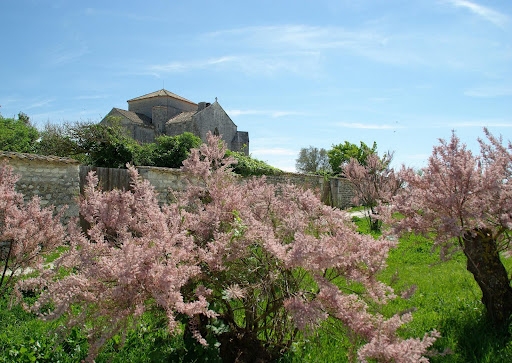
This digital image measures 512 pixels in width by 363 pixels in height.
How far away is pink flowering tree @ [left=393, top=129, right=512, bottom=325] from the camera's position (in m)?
3.10

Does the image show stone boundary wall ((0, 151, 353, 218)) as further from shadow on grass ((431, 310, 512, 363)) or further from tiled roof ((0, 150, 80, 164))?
shadow on grass ((431, 310, 512, 363))

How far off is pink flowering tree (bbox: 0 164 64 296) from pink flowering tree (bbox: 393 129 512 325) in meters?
3.42

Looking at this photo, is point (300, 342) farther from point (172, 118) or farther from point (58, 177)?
point (172, 118)

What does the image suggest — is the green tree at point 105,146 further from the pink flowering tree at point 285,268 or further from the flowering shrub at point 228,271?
the pink flowering tree at point 285,268

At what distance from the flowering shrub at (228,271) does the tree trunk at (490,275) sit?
6.19 feet

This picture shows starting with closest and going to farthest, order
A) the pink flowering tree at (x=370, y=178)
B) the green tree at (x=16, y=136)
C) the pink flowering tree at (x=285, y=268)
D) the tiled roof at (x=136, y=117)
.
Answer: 1. the pink flowering tree at (x=285, y=268)
2. the pink flowering tree at (x=370, y=178)
3. the green tree at (x=16, y=136)
4. the tiled roof at (x=136, y=117)

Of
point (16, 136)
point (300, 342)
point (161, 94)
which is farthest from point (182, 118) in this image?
point (300, 342)

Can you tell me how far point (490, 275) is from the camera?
3775mm

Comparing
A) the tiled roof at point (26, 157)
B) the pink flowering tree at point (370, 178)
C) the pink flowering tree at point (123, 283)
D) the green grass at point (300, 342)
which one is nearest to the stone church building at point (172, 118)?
the pink flowering tree at point (370, 178)

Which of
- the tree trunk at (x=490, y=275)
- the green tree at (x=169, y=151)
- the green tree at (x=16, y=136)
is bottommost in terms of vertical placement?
the tree trunk at (x=490, y=275)

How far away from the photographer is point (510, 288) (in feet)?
12.5

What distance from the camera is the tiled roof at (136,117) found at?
3034cm

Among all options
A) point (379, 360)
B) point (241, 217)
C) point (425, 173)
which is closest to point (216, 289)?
point (241, 217)

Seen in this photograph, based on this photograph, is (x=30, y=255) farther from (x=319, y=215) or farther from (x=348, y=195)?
(x=348, y=195)
